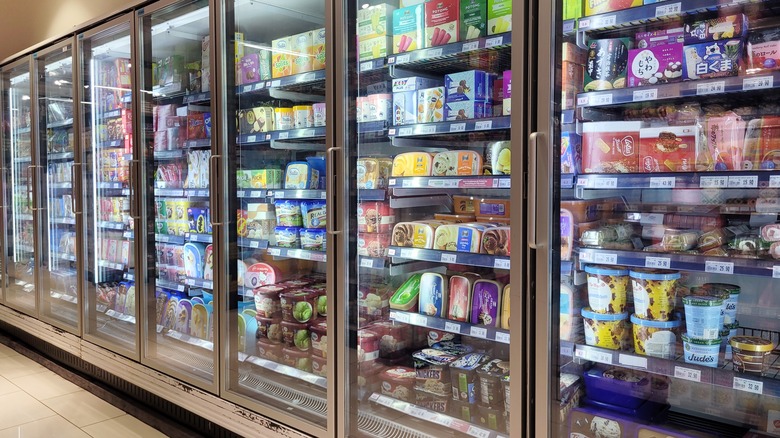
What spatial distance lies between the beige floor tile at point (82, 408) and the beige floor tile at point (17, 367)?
765 mm

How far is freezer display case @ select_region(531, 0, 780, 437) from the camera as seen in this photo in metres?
1.69

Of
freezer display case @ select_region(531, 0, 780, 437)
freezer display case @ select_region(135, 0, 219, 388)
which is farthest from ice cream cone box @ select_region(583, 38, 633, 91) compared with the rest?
freezer display case @ select_region(135, 0, 219, 388)

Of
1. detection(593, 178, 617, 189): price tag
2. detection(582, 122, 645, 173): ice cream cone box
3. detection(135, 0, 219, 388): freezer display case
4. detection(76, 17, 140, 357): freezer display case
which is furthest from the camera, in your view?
detection(76, 17, 140, 357): freezer display case

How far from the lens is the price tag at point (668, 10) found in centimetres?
168

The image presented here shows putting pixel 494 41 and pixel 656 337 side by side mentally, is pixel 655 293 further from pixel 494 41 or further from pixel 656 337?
pixel 494 41

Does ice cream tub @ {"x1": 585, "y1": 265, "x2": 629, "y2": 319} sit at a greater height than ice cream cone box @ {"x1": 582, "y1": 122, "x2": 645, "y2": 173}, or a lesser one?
lesser

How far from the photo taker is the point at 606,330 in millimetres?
1962

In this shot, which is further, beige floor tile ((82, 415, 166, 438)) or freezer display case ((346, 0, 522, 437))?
beige floor tile ((82, 415, 166, 438))

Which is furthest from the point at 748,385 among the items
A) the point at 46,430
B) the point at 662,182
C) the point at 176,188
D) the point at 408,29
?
the point at 46,430

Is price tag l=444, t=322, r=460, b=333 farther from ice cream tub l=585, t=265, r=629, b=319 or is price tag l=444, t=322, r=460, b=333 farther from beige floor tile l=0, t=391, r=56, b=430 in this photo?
beige floor tile l=0, t=391, r=56, b=430

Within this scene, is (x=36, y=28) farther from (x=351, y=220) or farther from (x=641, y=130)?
(x=641, y=130)

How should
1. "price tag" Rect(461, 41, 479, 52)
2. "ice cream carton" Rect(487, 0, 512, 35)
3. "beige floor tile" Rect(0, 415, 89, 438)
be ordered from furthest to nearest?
1. "beige floor tile" Rect(0, 415, 89, 438)
2. "ice cream carton" Rect(487, 0, 512, 35)
3. "price tag" Rect(461, 41, 479, 52)

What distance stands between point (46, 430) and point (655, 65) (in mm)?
3475

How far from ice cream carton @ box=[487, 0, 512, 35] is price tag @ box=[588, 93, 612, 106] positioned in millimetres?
469
